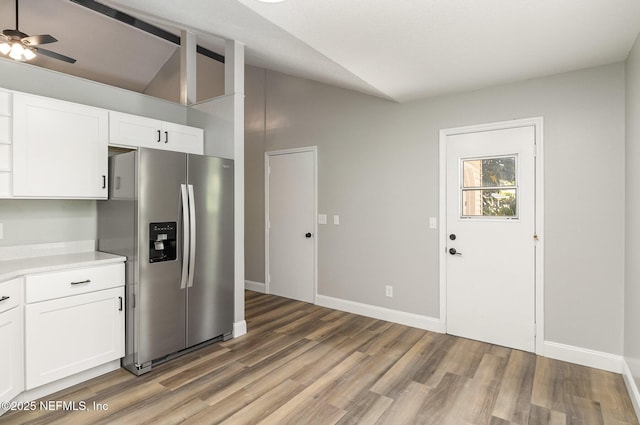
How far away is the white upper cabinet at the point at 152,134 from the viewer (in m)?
2.87

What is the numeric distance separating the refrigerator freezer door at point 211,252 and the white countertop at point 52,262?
64cm

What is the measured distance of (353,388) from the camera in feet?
8.21

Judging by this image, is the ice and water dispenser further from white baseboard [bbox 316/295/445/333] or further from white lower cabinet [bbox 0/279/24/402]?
white baseboard [bbox 316/295/445/333]

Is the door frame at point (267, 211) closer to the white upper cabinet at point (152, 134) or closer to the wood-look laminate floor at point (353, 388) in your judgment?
the wood-look laminate floor at point (353, 388)

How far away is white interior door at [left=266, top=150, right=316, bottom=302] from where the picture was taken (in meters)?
4.56

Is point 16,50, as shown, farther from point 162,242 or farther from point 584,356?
point 584,356

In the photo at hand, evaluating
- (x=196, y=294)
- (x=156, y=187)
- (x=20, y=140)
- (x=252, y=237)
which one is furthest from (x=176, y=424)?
(x=252, y=237)

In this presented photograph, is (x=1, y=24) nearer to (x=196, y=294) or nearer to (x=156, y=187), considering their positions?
(x=156, y=187)

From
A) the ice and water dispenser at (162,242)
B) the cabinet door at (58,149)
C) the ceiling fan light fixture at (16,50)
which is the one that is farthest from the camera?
the ceiling fan light fixture at (16,50)

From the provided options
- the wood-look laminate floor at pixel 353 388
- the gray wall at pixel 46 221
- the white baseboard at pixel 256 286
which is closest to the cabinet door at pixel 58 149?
the gray wall at pixel 46 221

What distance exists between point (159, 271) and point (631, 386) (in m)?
3.48

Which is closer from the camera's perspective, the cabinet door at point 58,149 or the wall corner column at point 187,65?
the cabinet door at point 58,149

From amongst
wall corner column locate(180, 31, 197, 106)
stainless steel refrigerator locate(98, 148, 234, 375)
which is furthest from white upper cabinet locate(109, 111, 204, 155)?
wall corner column locate(180, 31, 197, 106)

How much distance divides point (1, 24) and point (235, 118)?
3611mm
